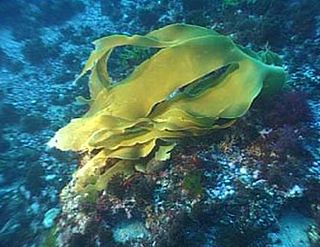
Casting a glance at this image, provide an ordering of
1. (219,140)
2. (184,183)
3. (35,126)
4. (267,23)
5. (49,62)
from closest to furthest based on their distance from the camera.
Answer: (184,183)
(219,140)
(267,23)
(35,126)
(49,62)

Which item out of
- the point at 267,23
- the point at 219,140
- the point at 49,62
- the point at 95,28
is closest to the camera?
the point at 219,140

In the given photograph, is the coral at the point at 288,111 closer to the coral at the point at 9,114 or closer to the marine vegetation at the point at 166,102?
the marine vegetation at the point at 166,102

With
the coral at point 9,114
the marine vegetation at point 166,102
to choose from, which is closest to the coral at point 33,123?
the coral at point 9,114

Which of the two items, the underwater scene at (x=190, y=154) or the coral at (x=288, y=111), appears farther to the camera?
the coral at (x=288, y=111)

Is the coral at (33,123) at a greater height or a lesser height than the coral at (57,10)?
lesser

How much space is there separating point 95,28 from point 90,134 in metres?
5.29

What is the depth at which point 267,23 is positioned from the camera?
222 inches

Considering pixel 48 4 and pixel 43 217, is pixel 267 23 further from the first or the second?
pixel 48 4

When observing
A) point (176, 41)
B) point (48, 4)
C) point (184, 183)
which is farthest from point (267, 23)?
point (48, 4)

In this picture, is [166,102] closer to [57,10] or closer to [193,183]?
[193,183]

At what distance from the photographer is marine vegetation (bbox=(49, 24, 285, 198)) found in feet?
11.8

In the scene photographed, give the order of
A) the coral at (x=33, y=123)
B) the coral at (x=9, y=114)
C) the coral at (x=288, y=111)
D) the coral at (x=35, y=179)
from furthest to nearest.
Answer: the coral at (x=9, y=114) → the coral at (x=33, y=123) → the coral at (x=35, y=179) → the coral at (x=288, y=111)

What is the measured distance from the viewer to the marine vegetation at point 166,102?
360cm

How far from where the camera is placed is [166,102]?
383cm
